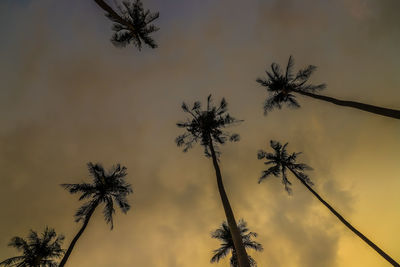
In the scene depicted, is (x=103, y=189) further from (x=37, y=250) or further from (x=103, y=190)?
(x=37, y=250)

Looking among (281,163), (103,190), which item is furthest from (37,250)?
(281,163)

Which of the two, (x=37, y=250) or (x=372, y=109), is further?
(x=37, y=250)

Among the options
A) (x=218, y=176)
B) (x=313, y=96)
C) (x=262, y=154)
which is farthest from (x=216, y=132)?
(x=313, y=96)

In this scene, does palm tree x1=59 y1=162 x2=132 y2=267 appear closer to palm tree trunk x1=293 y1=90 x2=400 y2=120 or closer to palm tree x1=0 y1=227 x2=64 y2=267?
palm tree x1=0 y1=227 x2=64 y2=267

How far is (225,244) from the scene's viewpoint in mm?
20594

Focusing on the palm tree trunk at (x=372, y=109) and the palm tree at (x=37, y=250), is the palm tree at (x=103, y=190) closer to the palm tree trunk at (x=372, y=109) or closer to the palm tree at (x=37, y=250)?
the palm tree at (x=37, y=250)

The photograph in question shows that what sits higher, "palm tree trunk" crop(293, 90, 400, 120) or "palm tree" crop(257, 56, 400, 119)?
"palm tree" crop(257, 56, 400, 119)

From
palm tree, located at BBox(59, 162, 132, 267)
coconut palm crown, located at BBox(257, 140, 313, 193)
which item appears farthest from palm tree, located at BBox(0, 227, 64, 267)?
coconut palm crown, located at BBox(257, 140, 313, 193)

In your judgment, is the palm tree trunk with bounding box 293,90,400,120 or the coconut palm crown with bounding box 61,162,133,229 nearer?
the palm tree trunk with bounding box 293,90,400,120

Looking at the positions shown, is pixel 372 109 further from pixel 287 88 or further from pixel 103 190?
pixel 103 190

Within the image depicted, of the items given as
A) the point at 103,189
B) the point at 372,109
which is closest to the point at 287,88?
the point at 372,109

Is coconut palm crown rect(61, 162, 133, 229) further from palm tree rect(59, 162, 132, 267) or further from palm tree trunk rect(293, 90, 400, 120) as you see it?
palm tree trunk rect(293, 90, 400, 120)

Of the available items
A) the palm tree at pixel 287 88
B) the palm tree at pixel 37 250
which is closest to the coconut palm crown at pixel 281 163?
the palm tree at pixel 287 88

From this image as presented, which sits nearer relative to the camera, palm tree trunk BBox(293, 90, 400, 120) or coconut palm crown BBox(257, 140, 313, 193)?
palm tree trunk BBox(293, 90, 400, 120)
